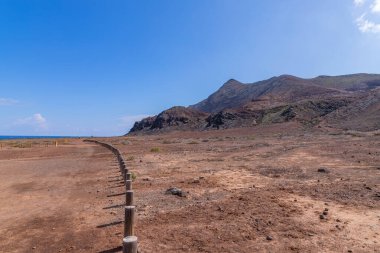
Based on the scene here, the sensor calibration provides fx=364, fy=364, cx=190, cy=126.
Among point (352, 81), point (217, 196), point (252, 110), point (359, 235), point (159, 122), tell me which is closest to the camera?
point (359, 235)

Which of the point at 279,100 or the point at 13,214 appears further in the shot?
the point at 279,100

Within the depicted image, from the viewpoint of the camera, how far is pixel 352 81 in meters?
133

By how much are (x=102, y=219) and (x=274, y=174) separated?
27.9ft

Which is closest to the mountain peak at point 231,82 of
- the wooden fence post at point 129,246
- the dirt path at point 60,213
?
the dirt path at point 60,213

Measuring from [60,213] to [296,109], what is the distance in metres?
66.0

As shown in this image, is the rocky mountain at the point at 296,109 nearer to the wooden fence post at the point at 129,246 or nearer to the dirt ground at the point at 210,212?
the dirt ground at the point at 210,212

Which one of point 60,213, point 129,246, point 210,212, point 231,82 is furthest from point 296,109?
point 231,82

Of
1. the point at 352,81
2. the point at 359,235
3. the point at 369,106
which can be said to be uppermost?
the point at 352,81

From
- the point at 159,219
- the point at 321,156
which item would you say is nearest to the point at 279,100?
the point at 321,156

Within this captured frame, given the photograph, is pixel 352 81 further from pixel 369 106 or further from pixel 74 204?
pixel 74 204

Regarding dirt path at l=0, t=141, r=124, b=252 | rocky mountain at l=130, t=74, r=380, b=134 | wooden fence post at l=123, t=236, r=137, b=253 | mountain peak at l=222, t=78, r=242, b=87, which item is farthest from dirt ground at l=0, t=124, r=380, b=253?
mountain peak at l=222, t=78, r=242, b=87

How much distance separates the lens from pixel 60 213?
1077 cm

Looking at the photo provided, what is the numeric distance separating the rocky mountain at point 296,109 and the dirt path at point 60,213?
1589 inches

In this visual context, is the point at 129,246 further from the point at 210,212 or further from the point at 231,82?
the point at 231,82
